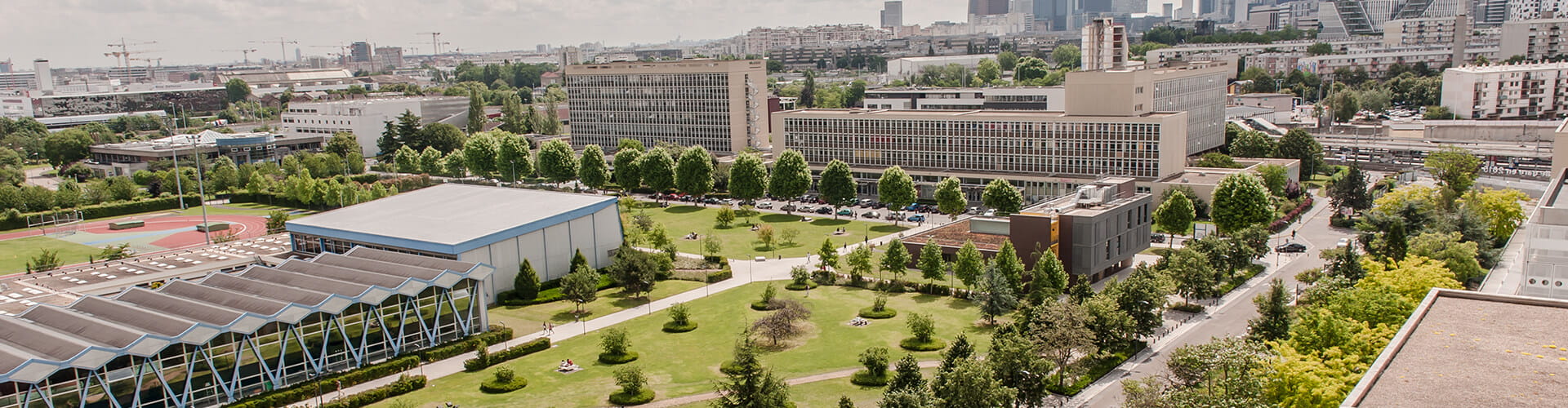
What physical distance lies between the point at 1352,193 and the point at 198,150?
116 meters

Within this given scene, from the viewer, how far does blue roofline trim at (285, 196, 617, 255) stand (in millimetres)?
57250

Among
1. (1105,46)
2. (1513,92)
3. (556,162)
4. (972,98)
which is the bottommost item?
(556,162)

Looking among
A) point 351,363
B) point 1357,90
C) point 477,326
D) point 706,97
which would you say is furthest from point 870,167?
point 1357,90

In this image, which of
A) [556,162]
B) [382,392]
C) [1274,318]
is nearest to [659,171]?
[556,162]

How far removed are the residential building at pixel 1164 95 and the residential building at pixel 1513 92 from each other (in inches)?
1431

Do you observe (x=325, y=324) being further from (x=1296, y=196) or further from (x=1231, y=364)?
(x=1296, y=196)

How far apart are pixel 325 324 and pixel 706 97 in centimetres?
7494

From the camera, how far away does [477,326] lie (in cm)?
5272

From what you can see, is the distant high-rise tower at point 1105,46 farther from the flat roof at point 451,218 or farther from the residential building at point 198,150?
the residential building at point 198,150

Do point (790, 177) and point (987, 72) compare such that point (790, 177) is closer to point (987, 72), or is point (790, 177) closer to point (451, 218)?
point (451, 218)

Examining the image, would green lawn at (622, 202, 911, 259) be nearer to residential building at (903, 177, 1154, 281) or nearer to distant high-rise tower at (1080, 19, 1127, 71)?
residential building at (903, 177, 1154, 281)

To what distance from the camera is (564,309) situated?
57469 millimetres

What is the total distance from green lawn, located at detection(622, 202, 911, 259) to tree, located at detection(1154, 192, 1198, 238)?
19246 mm

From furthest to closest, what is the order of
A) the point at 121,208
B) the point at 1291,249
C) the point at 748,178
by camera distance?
1. the point at 121,208
2. the point at 748,178
3. the point at 1291,249
